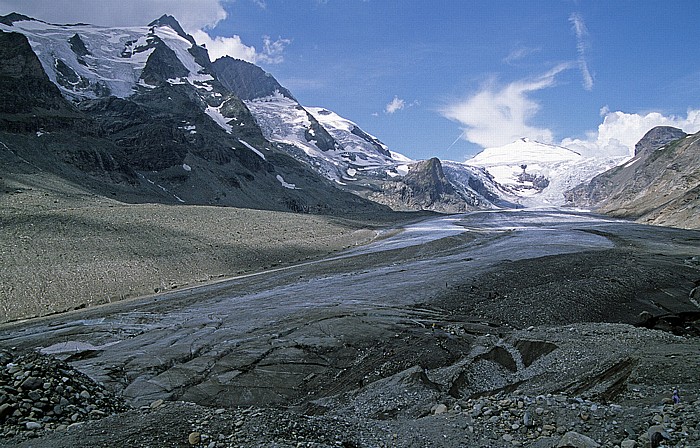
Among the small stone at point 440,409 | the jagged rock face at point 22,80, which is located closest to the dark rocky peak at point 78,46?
the jagged rock face at point 22,80

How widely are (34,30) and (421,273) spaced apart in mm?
187797

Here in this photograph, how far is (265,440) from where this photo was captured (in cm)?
731

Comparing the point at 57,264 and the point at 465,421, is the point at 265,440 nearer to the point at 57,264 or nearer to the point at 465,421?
the point at 465,421

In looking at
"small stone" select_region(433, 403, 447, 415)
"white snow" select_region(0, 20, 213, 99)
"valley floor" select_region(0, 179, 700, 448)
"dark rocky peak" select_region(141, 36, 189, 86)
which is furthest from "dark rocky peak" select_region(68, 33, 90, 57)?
"small stone" select_region(433, 403, 447, 415)

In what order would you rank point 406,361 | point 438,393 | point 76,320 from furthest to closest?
point 76,320 < point 406,361 < point 438,393

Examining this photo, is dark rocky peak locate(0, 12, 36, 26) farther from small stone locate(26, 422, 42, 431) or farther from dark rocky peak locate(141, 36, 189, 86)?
small stone locate(26, 422, 42, 431)

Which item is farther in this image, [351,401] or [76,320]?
[76,320]

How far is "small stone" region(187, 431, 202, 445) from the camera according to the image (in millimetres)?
7188

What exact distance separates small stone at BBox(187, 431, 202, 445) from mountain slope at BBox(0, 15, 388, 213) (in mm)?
67015

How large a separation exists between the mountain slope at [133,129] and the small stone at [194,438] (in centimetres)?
6701

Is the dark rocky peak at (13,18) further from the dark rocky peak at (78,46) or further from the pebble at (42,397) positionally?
the pebble at (42,397)

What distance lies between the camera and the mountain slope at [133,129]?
245 feet

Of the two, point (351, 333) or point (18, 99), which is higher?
point (18, 99)

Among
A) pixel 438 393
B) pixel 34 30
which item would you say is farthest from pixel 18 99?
pixel 34 30
